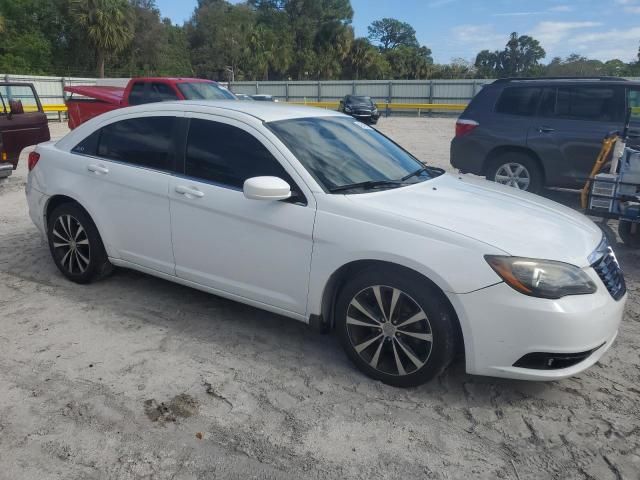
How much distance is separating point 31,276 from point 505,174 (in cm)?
652

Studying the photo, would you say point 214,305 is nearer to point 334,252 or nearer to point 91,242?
point 91,242

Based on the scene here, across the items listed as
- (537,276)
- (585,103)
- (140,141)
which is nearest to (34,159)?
(140,141)

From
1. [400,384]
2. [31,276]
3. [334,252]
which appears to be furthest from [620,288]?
[31,276]

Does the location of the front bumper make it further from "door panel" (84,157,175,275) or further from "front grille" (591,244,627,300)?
"door panel" (84,157,175,275)

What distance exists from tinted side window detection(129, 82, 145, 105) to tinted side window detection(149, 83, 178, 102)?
10.0 inches

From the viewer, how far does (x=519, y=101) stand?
8.27 metres

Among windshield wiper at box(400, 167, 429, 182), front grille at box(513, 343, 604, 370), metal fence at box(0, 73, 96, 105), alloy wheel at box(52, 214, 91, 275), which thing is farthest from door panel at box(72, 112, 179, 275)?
metal fence at box(0, 73, 96, 105)

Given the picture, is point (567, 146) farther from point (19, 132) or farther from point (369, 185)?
point (19, 132)

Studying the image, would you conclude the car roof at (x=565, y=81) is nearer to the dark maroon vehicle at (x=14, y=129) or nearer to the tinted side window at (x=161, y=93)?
the tinted side window at (x=161, y=93)

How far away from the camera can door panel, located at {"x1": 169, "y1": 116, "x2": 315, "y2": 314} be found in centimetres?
346

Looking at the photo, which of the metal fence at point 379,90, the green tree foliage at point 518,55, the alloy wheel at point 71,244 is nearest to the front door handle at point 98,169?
the alloy wheel at point 71,244

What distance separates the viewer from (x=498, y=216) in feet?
10.9

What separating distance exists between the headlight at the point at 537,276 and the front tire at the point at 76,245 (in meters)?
3.21

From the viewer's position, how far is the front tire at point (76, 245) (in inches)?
180
